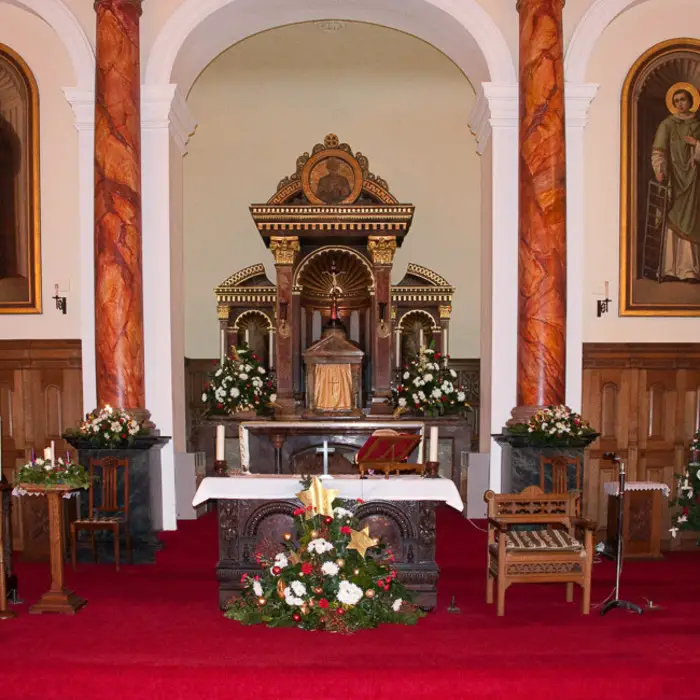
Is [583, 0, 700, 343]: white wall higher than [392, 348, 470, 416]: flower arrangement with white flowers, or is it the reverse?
[583, 0, 700, 343]: white wall

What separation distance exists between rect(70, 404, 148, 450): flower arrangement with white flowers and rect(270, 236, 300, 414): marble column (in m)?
3.53

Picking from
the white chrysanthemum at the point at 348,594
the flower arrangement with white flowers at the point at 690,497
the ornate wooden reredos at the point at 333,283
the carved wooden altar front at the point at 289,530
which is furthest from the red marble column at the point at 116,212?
the flower arrangement with white flowers at the point at 690,497

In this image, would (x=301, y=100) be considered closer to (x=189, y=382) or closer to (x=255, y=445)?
(x=189, y=382)

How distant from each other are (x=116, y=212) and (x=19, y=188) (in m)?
1.64

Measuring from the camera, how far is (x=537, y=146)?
780cm

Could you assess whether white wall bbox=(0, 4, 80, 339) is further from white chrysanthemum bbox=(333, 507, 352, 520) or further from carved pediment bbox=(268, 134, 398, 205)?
white chrysanthemum bbox=(333, 507, 352, 520)

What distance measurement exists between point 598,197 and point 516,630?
16.8 feet

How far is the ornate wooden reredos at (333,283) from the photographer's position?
423 inches

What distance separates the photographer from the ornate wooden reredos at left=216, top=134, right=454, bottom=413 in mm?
10742

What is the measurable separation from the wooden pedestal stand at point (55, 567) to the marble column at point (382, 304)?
5776mm

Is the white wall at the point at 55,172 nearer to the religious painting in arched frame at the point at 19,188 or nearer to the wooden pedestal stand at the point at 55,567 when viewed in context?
the religious painting in arched frame at the point at 19,188

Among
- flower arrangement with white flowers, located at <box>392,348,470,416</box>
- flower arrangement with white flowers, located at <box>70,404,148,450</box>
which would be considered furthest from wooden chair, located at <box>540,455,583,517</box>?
flower arrangement with white flowers, located at <box>70,404,148,450</box>

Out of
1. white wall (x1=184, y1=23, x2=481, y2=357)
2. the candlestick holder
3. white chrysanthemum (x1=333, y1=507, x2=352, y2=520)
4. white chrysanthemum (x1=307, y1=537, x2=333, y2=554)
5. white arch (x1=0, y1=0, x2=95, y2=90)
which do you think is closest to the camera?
white chrysanthemum (x1=307, y1=537, x2=333, y2=554)

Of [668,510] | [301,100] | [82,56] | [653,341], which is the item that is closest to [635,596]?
[668,510]
